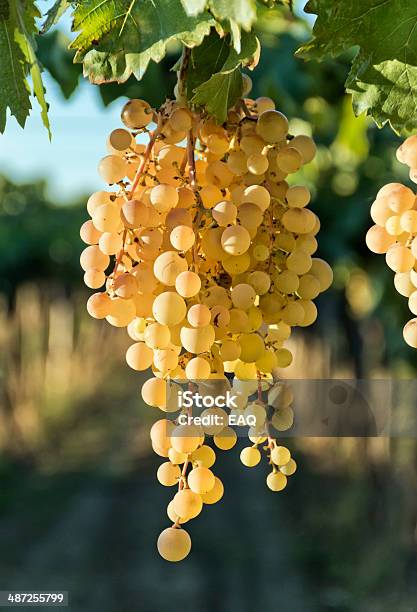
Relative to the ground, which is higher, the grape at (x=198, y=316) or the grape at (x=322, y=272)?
the grape at (x=322, y=272)

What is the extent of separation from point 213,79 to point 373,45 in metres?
0.13

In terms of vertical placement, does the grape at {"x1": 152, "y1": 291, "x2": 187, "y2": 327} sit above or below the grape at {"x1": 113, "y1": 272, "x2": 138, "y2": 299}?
below

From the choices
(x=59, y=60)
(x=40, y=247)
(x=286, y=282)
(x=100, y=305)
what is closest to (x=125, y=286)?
(x=100, y=305)

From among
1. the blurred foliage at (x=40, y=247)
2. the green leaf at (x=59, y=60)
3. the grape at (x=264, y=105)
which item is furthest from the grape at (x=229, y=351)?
the blurred foliage at (x=40, y=247)

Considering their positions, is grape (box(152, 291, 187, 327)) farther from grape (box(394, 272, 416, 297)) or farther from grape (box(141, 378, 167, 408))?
grape (box(394, 272, 416, 297))

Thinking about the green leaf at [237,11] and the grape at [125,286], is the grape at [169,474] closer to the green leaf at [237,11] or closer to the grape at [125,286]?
the grape at [125,286]

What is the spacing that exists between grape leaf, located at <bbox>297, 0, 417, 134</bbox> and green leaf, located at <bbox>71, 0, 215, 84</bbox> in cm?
11

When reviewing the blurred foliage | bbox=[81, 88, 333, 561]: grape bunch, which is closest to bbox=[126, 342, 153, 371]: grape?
bbox=[81, 88, 333, 561]: grape bunch

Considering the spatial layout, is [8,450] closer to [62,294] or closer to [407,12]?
[62,294]

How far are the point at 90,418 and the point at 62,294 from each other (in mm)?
3232

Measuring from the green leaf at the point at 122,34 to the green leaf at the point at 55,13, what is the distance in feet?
0.12

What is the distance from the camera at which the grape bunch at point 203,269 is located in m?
0.66

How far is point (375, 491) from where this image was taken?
5.09 m

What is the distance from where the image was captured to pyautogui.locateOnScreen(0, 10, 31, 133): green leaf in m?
0.69
